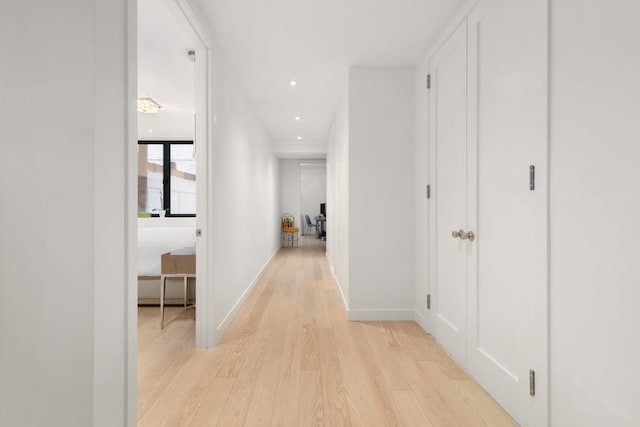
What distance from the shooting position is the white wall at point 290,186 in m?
Result: 8.91

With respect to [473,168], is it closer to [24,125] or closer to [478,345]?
[478,345]

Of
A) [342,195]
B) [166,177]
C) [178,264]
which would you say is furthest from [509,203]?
[166,177]

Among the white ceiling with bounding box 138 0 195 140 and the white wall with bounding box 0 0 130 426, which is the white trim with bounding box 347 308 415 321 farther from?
the white ceiling with bounding box 138 0 195 140

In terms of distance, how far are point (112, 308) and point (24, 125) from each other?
0.67 m

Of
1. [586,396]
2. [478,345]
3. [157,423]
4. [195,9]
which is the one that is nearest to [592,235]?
[586,396]

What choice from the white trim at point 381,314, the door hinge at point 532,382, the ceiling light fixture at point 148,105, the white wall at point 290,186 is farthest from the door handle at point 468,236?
the white wall at point 290,186

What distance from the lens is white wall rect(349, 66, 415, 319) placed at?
301 cm

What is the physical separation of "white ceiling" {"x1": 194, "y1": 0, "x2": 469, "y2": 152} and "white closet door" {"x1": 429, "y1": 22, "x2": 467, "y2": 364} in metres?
0.28

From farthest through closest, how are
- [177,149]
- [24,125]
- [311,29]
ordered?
[177,149], [311,29], [24,125]

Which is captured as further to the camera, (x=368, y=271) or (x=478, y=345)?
(x=368, y=271)

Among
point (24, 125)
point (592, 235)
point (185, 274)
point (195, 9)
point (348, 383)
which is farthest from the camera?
point (185, 274)

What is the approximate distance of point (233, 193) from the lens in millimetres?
3201

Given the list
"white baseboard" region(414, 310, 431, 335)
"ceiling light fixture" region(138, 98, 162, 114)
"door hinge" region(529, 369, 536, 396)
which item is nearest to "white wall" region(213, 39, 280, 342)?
"ceiling light fixture" region(138, 98, 162, 114)

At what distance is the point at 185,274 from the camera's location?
2875 mm
